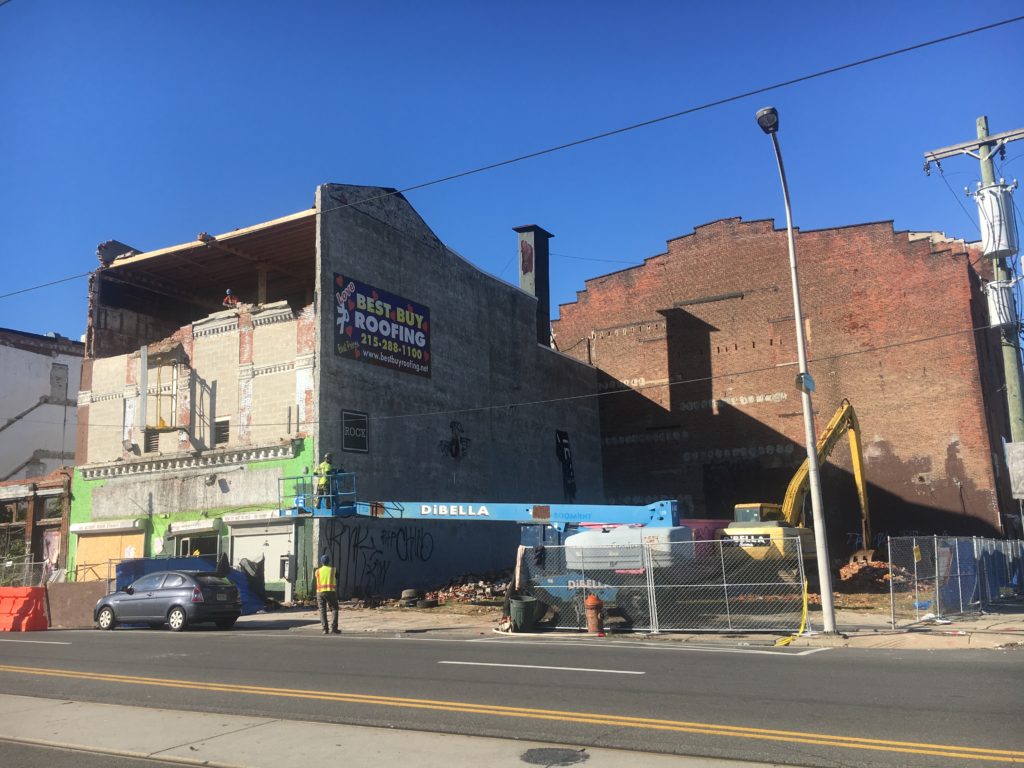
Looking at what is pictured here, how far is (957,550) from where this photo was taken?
19.6m

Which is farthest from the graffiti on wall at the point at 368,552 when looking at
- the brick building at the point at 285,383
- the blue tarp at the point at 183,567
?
the blue tarp at the point at 183,567

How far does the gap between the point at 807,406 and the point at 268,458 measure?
716 inches

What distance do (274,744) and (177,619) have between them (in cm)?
1422

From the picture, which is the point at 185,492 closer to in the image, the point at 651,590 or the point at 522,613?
the point at 522,613

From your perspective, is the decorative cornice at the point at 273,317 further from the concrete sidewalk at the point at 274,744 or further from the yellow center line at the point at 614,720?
the concrete sidewalk at the point at 274,744

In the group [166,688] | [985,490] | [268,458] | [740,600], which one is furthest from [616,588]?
[985,490]

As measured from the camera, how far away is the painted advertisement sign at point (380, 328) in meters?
28.7

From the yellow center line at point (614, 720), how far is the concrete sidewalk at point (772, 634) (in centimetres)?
764

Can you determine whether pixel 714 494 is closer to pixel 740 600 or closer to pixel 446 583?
pixel 446 583

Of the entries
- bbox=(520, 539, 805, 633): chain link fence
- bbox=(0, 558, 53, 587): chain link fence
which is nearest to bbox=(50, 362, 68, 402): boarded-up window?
bbox=(0, 558, 53, 587): chain link fence

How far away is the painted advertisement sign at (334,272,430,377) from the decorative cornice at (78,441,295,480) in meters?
3.92

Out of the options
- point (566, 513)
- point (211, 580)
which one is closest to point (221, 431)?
point (211, 580)

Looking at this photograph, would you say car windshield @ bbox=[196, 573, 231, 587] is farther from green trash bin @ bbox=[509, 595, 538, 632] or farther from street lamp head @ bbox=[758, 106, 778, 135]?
street lamp head @ bbox=[758, 106, 778, 135]

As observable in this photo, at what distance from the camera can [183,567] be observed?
84.1 ft
